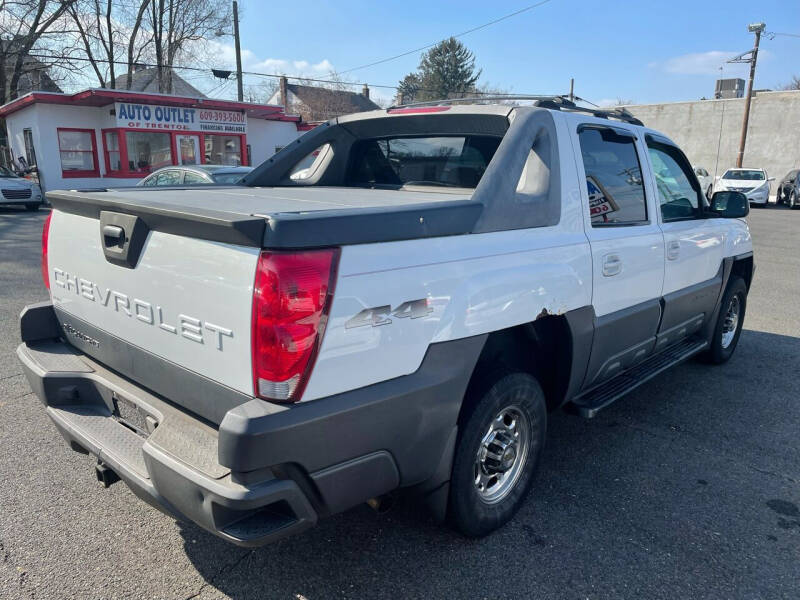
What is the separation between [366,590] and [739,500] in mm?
2071

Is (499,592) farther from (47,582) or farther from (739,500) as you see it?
(47,582)

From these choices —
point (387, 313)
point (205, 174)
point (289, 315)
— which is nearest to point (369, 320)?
point (387, 313)

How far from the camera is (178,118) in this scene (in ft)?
74.9

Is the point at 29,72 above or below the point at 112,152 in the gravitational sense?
above

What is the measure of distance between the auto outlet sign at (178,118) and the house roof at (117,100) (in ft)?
0.68

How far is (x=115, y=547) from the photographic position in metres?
2.67

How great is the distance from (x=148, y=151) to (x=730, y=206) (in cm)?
2298

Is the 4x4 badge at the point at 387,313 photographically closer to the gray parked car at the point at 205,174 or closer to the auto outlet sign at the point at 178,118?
the gray parked car at the point at 205,174

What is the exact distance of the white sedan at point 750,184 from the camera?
2408 cm

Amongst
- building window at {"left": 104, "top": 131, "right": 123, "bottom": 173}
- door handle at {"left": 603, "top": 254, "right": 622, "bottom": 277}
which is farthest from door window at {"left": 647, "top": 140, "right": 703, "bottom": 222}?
building window at {"left": 104, "top": 131, "right": 123, "bottom": 173}

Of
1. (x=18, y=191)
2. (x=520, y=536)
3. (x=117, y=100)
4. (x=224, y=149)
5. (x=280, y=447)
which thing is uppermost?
(x=117, y=100)

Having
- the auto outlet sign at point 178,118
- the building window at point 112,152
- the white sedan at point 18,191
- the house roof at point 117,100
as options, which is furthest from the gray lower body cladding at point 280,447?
the building window at point 112,152

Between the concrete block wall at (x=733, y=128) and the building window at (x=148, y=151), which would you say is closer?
the building window at (x=148, y=151)

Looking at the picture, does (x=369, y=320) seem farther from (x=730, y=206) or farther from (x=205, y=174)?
(x=205, y=174)
